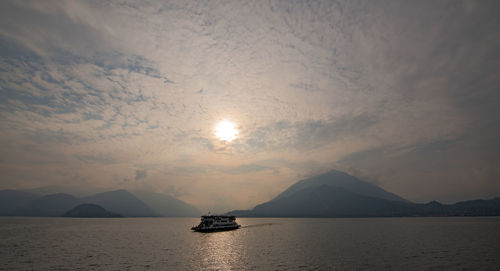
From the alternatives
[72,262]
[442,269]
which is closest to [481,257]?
[442,269]

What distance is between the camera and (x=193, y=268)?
53875 mm

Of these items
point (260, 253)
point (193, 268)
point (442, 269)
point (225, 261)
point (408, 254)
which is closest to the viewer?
point (442, 269)

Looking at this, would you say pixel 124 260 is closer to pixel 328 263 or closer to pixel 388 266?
pixel 328 263

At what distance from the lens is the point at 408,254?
2638 inches

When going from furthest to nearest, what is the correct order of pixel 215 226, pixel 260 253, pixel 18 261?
pixel 215 226 < pixel 260 253 < pixel 18 261

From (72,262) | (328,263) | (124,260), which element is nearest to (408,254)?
(328,263)

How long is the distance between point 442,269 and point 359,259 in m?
15.9

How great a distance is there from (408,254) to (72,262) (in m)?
82.2

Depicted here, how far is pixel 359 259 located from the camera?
60.3 meters

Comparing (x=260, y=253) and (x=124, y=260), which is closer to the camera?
(x=124, y=260)

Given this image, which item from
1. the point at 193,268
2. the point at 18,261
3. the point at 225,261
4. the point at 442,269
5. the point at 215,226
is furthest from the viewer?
the point at 215,226

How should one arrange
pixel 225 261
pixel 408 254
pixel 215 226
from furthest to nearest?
pixel 215 226
pixel 408 254
pixel 225 261

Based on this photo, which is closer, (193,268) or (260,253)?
(193,268)

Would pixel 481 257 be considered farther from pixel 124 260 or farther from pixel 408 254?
pixel 124 260
